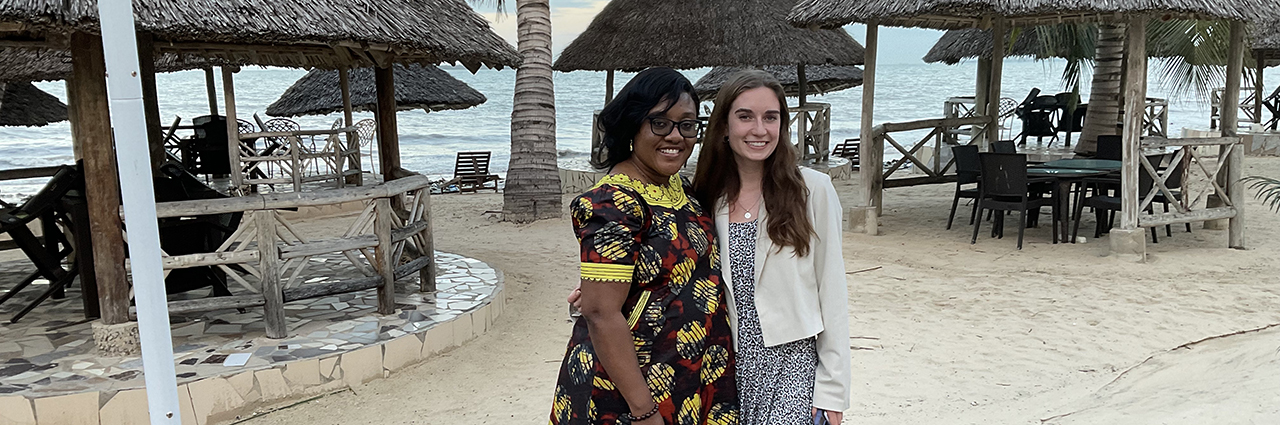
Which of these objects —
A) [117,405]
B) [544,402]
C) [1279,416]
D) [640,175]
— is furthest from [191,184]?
[1279,416]

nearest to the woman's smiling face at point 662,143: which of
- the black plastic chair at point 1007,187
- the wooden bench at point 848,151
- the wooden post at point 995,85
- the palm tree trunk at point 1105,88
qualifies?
the black plastic chair at point 1007,187

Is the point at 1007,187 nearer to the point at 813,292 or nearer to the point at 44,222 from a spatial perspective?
the point at 813,292

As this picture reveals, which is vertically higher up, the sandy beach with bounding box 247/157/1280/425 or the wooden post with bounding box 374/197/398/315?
the wooden post with bounding box 374/197/398/315

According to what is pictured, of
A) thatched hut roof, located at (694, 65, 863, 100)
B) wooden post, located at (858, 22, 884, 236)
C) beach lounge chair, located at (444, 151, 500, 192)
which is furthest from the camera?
beach lounge chair, located at (444, 151, 500, 192)

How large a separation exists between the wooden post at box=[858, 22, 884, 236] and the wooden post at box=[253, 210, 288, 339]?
6262mm

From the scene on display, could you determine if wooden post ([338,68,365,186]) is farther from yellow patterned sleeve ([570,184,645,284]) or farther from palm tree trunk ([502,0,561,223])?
yellow patterned sleeve ([570,184,645,284])

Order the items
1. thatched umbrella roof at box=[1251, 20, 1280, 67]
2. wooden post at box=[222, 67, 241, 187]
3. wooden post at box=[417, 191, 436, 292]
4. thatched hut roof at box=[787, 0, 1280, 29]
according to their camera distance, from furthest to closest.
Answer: thatched umbrella roof at box=[1251, 20, 1280, 67]
wooden post at box=[222, 67, 241, 187]
thatched hut roof at box=[787, 0, 1280, 29]
wooden post at box=[417, 191, 436, 292]

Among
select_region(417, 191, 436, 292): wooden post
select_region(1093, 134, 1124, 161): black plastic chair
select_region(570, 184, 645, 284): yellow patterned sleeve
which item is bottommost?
select_region(417, 191, 436, 292): wooden post

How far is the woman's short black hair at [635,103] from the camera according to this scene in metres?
1.98

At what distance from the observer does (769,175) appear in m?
2.10

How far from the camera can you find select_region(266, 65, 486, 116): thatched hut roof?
586 inches

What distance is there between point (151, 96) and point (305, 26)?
3.01 meters

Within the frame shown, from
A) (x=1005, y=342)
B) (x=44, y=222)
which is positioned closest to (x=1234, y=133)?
(x=1005, y=342)

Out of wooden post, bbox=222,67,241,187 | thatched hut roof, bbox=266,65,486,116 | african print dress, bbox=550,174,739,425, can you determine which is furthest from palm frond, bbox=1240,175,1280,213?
thatched hut roof, bbox=266,65,486,116
